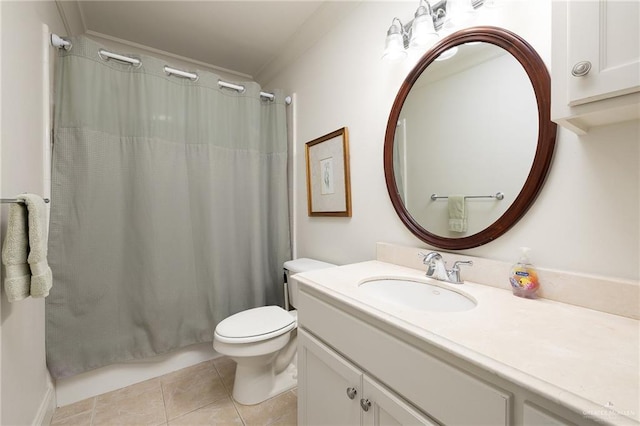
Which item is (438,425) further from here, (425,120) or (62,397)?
(62,397)

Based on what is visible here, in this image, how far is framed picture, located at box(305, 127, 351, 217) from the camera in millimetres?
1653

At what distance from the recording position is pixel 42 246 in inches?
40.0

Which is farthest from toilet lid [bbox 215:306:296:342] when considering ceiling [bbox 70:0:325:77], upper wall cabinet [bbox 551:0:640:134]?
ceiling [bbox 70:0:325:77]

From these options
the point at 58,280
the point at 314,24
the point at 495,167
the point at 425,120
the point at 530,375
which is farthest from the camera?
the point at 314,24

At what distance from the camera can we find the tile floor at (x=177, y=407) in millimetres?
1415

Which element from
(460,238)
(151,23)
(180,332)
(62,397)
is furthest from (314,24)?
(62,397)

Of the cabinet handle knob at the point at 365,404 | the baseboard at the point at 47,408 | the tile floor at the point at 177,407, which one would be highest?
the cabinet handle knob at the point at 365,404

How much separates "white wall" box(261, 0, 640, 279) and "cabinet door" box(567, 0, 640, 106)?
0.83 feet

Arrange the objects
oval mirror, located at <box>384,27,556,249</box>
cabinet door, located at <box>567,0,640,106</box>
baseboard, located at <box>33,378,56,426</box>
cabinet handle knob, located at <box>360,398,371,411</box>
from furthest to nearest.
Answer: baseboard, located at <box>33,378,56,426</box> → oval mirror, located at <box>384,27,556,249</box> → cabinet handle knob, located at <box>360,398,371,411</box> → cabinet door, located at <box>567,0,640,106</box>

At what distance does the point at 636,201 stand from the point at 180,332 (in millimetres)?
2262

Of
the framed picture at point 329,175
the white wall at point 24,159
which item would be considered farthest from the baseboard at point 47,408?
the framed picture at point 329,175

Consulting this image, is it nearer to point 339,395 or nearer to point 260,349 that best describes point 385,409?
point 339,395

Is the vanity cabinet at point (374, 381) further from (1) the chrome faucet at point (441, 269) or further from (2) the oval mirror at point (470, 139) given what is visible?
(2) the oval mirror at point (470, 139)

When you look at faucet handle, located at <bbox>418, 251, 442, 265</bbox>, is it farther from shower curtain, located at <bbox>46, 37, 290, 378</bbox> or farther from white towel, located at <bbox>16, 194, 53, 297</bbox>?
white towel, located at <bbox>16, 194, 53, 297</bbox>
